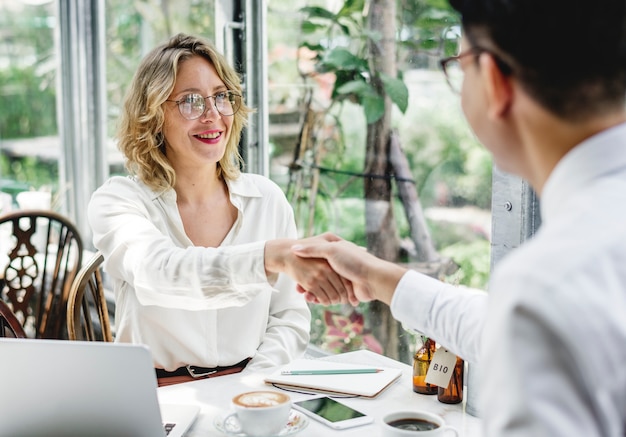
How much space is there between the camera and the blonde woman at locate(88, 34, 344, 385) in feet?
6.14

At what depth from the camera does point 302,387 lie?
150 cm

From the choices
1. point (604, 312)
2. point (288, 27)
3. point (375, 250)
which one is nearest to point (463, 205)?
point (375, 250)

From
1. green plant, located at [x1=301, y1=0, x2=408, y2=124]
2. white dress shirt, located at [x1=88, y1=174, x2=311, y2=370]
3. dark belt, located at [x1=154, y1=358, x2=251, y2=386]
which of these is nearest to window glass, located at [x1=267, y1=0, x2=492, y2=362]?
green plant, located at [x1=301, y1=0, x2=408, y2=124]

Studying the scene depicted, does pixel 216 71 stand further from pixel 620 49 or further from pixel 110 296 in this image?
pixel 110 296

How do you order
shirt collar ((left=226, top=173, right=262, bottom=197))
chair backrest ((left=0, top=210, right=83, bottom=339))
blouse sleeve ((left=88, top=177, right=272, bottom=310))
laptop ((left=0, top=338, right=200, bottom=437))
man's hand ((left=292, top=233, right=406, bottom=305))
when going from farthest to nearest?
1. chair backrest ((left=0, top=210, right=83, bottom=339))
2. shirt collar ((left=226, top=173, right=262, bottom=197))
3. blouse sleeve ((left=88, top=177, right=272, bottom=310))
4. man's hand ((left=292, top=233, right=406, bottom=305))
5. laptop ((left=0, top=338, right=200, bottom=437))

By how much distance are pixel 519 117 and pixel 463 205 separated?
145 cm

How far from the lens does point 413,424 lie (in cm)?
119

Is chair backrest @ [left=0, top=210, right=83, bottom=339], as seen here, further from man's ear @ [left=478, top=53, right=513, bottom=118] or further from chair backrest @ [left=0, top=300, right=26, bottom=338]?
man's ear @ [left=478, top=53, right=513, bottom=118]

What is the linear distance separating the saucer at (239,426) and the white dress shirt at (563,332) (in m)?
0.62

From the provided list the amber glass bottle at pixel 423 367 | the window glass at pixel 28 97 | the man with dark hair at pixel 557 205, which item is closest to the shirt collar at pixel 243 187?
the amber glass bottle at pixel 423 367

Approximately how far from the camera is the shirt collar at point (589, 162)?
76cm

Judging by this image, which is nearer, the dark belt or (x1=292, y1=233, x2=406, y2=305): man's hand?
(x1=292, y1=233, x2=406, y2=305): man's hand

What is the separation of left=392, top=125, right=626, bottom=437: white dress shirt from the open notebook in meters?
0.80

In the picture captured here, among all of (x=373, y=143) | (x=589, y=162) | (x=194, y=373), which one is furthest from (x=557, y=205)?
(x=373, y=143)
